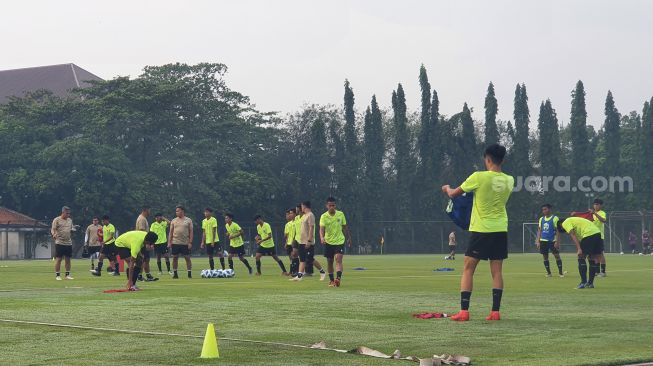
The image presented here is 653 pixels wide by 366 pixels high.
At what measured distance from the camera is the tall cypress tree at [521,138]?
3912 inches

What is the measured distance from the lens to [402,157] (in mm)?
102875

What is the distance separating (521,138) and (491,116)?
318 cm

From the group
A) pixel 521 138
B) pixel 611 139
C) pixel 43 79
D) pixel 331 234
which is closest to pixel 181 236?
pixel 331 234

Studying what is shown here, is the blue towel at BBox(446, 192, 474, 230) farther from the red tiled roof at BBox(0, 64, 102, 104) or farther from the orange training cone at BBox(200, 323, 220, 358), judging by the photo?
the red tiled roof at BBox(0, 64, 102, 104)

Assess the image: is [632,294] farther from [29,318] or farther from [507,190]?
[29,318]

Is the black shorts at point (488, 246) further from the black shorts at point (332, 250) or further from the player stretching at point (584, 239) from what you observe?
the black shorts at point (332, 250)

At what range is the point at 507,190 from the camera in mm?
15211

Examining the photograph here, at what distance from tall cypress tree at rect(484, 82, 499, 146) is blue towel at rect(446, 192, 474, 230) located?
84814 millimetres

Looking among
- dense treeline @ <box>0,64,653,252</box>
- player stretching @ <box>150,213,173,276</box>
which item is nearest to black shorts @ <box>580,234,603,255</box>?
player stretching @ <box>150,213,173,276</box>

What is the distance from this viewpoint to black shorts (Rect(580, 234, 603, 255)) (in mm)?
24891

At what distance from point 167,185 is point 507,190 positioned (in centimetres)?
7361

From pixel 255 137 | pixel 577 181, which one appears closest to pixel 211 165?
pixel 255 137

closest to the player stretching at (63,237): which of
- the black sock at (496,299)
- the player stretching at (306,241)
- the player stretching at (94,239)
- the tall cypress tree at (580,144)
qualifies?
the player stretching at (94,239)

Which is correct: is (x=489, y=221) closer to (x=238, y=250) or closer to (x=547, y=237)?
(x=547, y=237)
